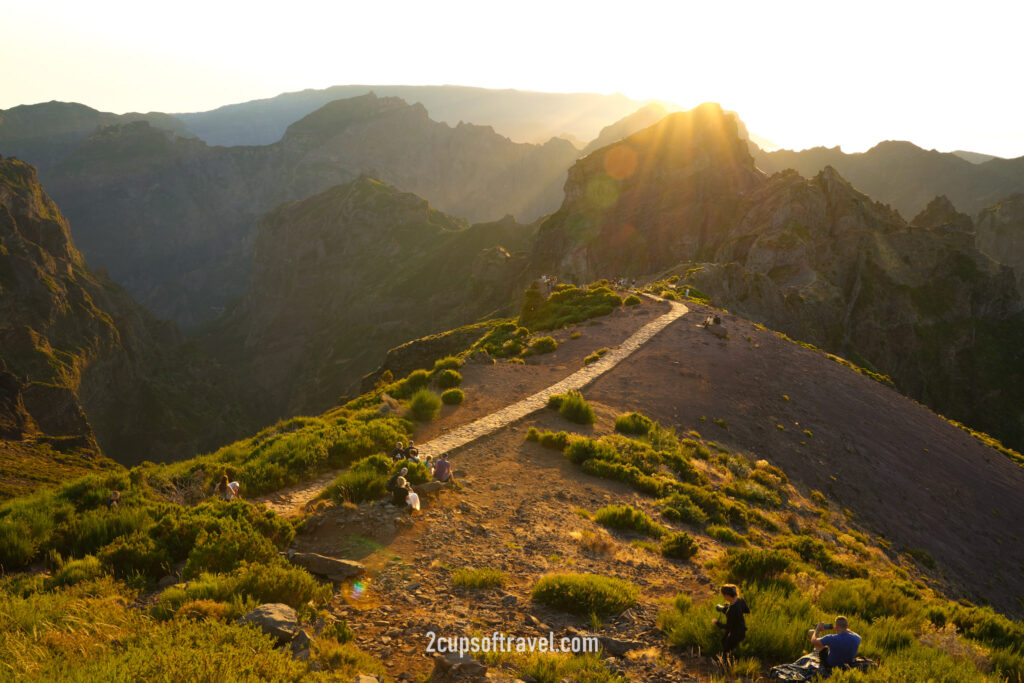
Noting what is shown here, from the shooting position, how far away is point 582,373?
29609 mm

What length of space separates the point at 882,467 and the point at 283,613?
31.8 metres

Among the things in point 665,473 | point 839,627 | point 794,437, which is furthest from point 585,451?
point 794,437

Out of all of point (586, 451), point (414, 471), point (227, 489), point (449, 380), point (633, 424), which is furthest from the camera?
point (449, 380)

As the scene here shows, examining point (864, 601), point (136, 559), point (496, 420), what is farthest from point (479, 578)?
point (496, 420)

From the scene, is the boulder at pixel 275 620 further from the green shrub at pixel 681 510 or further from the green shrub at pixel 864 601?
the green shrub at pixel 681 510

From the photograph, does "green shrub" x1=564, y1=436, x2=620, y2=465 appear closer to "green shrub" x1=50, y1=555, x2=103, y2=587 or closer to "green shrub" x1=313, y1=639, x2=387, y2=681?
"green shrub" x1=313, y1=639, x2=387, y2=681

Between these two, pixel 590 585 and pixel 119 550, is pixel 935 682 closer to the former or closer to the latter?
pixel 590 585

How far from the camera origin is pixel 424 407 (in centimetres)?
2330

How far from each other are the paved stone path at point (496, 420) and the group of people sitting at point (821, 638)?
11205mm

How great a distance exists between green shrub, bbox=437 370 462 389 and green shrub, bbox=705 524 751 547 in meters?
14.9

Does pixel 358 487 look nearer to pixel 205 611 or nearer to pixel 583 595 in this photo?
pixel 205 611

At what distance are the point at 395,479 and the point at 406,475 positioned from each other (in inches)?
30.6

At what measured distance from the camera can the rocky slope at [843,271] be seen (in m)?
74.9

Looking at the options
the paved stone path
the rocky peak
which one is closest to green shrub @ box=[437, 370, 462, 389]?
the paved stone path
